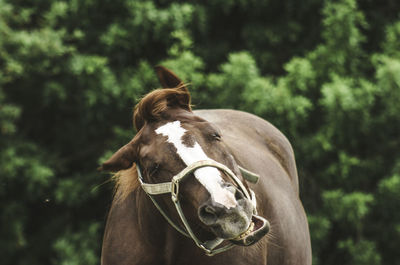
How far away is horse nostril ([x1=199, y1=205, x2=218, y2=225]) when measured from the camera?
2029 millimetres

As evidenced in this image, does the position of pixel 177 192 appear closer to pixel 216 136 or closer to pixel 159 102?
pixel 216 136

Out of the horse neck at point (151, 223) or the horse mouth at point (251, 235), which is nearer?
the horse mouth at point (251, 235)

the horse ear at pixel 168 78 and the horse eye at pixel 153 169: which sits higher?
the horse ear at pixel 168 78

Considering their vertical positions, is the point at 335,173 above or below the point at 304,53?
below

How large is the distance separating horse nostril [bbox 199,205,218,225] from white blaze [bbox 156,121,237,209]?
5 cm

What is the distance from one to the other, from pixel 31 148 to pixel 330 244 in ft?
13.9

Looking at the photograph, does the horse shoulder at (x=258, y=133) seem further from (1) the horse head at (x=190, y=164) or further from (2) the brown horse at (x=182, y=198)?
(1) the horse head at (x=190, y=164)

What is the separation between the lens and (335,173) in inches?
251

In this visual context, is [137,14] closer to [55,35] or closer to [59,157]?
[55,35]

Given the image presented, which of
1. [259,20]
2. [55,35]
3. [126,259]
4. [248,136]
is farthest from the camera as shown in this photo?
[259,20]

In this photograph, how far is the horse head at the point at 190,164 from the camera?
205cm

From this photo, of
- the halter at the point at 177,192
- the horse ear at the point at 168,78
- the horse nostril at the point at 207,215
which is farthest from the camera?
the horse ear at the point at 168,78

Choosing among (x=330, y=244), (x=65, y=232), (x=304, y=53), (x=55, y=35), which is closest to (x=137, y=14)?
(x=55, y=35)

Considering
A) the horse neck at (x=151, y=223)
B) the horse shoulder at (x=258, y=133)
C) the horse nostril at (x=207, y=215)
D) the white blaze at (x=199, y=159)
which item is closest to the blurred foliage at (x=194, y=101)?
the horse shoulder at (x=258, y=133)
